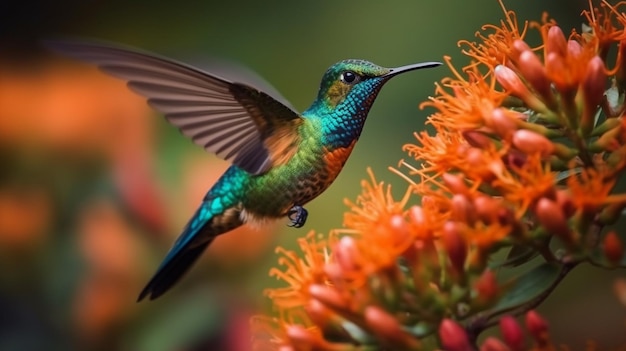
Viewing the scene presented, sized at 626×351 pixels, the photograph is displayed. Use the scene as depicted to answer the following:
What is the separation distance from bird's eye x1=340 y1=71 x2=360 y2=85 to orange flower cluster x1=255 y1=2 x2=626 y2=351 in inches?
9.2

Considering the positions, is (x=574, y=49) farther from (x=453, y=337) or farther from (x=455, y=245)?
(x=453, y=337)

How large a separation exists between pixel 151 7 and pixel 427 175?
2.09 m

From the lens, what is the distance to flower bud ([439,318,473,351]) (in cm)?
106

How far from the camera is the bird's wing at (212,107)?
4.39ft

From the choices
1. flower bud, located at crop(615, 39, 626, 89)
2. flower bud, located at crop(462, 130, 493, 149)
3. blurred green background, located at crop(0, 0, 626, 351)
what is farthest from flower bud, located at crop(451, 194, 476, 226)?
blurred green background, located at crop(0, 0, 626, 351)

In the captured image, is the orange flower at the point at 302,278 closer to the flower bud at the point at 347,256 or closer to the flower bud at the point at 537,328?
the flower bud at the point at 347,256

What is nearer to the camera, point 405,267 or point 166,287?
point 405,267

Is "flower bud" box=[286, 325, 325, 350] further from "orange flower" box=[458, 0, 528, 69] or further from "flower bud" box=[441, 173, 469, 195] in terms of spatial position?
"orange flower" box=[458, 0, 528, 69]

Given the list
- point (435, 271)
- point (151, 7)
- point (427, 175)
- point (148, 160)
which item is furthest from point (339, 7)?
point (435, 271)

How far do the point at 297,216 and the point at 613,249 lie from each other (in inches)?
24.6

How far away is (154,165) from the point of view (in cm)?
247

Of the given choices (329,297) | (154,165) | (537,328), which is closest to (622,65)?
(537,328)

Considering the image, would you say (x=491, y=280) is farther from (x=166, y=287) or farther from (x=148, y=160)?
(x=148, y=160)

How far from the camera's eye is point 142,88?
4.46 feet
